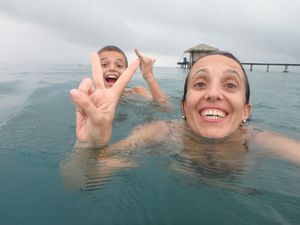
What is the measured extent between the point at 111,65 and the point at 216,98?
3638mm

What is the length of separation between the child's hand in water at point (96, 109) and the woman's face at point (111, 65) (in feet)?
11.7

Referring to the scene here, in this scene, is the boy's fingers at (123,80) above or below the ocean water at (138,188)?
above

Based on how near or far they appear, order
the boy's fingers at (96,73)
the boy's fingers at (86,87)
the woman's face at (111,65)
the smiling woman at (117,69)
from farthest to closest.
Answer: the woman's face at (111,65) < the smiling woman at (117,69) < the boy's fingers at (96,73) < the boy's fingers at (86,87)

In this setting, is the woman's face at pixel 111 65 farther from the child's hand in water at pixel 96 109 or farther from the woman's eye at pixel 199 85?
the child's hand in water at pixel 96 109

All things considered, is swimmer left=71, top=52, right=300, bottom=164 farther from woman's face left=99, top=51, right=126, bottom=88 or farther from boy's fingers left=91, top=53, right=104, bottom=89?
woman's face left=99, top=51, right=126, bottom=88

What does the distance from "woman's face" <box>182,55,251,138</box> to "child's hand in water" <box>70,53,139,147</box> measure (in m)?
0.85

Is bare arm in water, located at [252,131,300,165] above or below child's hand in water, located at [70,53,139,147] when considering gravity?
below

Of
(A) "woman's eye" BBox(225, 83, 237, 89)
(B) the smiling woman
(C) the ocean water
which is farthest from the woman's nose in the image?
(B) the smiling woman

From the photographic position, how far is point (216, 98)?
112 inches

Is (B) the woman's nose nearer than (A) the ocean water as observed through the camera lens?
No

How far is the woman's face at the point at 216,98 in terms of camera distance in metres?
2.90

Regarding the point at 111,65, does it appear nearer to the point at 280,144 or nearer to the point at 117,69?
the point at 117,69

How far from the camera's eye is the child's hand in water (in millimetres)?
2168

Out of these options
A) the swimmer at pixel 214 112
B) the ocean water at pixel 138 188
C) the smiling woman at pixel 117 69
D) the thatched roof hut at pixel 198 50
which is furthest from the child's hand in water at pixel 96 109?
the thatched roof hut at pixel 198 50
